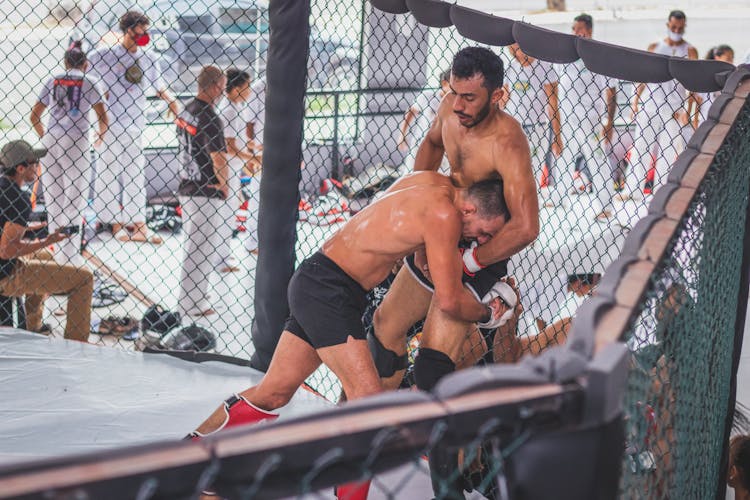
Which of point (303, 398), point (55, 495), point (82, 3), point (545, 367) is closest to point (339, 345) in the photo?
point (303, 398)

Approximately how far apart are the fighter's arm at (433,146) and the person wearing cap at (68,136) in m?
3.18

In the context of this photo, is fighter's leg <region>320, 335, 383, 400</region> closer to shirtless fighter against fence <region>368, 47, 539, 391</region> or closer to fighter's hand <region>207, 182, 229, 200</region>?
shirtless fighter against fence <region>368, 47, 539, 391</region>

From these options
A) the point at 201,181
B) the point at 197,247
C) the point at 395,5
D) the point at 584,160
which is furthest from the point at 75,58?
the point at 584,160

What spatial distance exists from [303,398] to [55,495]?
3179 millimetres

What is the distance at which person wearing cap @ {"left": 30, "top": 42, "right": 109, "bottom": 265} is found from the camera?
6133mm

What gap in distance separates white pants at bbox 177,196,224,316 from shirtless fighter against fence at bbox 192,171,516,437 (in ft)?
7.63

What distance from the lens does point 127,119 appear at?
6.95 metres

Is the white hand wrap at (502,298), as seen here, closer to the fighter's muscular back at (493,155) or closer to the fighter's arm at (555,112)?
the fighter's muscular back at (493,155)

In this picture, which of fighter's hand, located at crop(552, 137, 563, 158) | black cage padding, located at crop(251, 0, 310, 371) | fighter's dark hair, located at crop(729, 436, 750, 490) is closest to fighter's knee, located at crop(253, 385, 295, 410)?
black cage padding, located at crop(251, 0, 310, 371)

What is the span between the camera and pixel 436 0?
397 centimetres

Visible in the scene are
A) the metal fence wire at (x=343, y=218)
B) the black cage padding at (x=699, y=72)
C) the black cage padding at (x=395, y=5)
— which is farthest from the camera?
the black cage padding at (x=395, y=5)

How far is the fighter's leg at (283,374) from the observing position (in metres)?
3.26

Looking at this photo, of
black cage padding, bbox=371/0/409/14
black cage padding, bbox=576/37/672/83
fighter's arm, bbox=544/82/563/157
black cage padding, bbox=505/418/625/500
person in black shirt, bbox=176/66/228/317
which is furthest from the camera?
fighter's arm, bbox=544/82/563/157

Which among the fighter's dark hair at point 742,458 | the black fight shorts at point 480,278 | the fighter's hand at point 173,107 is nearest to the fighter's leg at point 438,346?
the black fight shorts at point 480,278
